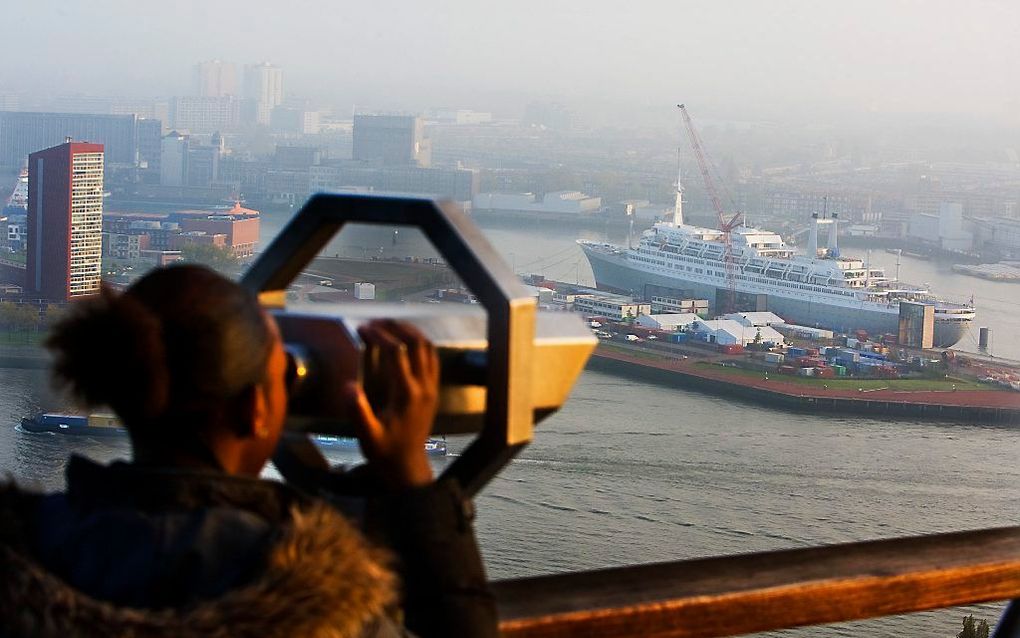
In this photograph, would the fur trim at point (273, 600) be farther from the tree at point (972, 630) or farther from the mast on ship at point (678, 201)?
the mast on ship at point (678, 201)

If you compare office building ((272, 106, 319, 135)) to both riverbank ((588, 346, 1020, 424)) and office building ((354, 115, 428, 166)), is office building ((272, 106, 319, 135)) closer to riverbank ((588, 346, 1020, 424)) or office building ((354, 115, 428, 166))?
office building ((354, 115, 428, 166))

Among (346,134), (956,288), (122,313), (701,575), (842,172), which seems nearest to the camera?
(122,313)

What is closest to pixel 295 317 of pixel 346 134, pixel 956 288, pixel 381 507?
pixel 381 507

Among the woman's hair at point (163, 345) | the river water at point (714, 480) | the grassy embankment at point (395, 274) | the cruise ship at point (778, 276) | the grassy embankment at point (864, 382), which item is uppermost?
the woman's hair at point (163, 345)

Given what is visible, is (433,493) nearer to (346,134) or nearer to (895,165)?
(346,134)

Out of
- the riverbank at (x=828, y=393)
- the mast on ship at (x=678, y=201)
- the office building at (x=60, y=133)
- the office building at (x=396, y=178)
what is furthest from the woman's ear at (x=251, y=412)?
the mast on ship at (x=678, y=201)

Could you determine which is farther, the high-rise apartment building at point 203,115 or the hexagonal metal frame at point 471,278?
the high-rise apartment building at point 203,115
